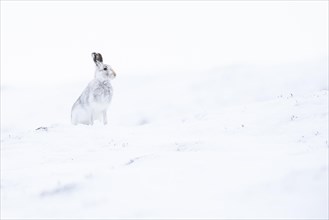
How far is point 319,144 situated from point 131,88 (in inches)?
1322

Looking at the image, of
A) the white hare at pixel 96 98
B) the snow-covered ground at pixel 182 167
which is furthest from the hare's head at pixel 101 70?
the snow-covered ground at pixel 182 167

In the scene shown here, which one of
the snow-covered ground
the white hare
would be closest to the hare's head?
the white hare

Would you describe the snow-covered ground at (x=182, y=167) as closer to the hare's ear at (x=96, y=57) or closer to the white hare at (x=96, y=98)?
the white hare at (x=96, y=98)

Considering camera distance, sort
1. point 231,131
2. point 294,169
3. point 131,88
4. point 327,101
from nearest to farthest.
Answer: point 294,169 → point 231,131 → point 327,101 → point 131,88

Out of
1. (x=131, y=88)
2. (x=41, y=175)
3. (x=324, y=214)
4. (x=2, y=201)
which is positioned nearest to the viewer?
(x=324, y=214)

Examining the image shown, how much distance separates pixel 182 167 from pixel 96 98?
864 centimetres

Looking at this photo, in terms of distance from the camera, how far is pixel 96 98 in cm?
1845

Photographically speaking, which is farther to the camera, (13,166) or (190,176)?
(13,166)

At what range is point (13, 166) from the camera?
42.5 feet

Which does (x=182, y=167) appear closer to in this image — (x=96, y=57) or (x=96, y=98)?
(x=96, y=98)

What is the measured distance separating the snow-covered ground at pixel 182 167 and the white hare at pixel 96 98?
134 cm

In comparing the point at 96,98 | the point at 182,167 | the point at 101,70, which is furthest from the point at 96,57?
the point at 182,167

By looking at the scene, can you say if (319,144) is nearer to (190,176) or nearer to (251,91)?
(190,176)

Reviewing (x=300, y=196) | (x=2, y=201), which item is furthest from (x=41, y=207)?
(x=300, y=196)
